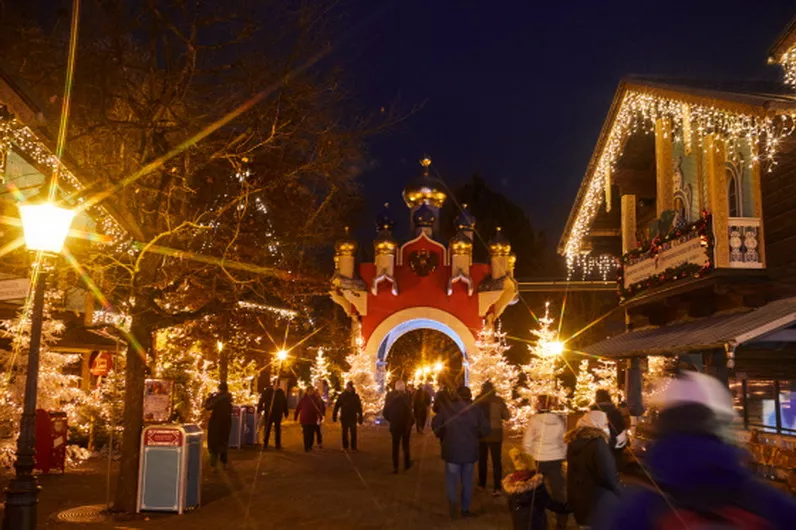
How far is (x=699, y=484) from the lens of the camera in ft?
12.9

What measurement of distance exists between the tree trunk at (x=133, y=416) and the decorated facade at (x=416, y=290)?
23734 millimetres

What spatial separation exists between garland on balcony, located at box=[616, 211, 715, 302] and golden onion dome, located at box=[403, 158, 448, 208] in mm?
21949

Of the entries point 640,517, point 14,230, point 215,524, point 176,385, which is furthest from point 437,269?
point 640,517

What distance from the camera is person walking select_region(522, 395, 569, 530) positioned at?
32.9ft

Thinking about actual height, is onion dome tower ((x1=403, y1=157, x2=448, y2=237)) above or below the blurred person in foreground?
above

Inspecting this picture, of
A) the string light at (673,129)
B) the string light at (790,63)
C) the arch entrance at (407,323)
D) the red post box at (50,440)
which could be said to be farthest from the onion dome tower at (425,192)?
the string light at (790,63)

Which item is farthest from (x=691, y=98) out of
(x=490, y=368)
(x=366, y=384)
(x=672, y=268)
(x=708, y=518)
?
(x=366, y=384)

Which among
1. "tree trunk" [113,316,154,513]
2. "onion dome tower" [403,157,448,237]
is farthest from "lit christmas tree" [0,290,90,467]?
"onion dome tower" [403,157,448,237]

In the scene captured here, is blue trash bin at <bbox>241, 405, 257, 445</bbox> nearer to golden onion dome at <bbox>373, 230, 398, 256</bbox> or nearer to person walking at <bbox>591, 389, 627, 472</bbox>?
person walking at <bbox>591, 389, 627, 472</bbox>

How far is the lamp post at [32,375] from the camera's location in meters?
7.97

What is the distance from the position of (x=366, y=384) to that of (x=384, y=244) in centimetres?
663

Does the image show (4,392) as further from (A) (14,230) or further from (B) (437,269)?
(B) (437,269)

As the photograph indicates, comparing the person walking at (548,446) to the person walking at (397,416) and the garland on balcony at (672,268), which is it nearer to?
the garland on balcony at (672,268)

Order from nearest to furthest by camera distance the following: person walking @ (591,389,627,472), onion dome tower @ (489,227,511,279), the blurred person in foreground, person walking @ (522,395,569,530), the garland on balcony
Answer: the blurred person in foreground < person walking @ (522,395,569,530) < person walking @ (591,389,627,472) < the garland on balcony < onion dome tower @ (489,227,511,279)
